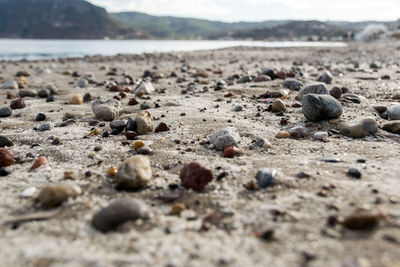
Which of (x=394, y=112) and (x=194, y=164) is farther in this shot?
(x=394, y=112)

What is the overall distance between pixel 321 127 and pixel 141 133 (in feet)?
6.54

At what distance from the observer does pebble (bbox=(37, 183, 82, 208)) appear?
1.86 metres

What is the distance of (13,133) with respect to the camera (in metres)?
3.47

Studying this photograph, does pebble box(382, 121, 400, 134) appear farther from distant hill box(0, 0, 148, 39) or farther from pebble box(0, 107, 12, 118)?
distant hill box(0, 0, 148, 39)

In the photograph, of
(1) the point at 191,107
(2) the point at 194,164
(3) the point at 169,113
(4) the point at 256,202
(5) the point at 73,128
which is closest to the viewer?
(4) the point at 256,202

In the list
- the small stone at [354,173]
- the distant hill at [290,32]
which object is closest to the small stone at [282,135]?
the small stone at [354,173]

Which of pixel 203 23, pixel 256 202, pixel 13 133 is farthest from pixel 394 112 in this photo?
pixel 203 23

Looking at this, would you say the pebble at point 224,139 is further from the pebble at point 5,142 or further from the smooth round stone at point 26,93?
the smooth round stone at point 26,93

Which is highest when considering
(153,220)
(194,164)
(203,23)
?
Answer: (203,23)

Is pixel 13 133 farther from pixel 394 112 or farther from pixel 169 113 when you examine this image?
pixel 394 112

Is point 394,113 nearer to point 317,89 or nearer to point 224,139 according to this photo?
point 317,89

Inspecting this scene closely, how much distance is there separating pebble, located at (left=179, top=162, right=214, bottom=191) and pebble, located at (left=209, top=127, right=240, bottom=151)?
28.1 inches

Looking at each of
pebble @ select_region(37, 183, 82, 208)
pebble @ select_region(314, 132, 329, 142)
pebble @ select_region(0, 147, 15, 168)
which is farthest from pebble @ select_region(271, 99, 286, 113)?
pebble @ select_region(0, 147, 15, 168)

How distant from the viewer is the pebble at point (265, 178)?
2.06 meters
